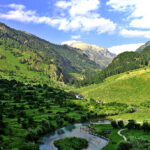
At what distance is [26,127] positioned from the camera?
A: 134375 mm

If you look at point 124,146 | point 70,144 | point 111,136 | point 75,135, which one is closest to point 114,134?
point 111,136

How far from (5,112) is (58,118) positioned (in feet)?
141

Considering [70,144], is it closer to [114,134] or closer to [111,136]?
[111,136]

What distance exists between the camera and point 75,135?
449ft

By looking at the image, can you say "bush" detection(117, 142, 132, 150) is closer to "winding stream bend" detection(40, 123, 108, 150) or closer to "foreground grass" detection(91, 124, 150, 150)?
"foreground grass" detection(91, 124, 150, 150)

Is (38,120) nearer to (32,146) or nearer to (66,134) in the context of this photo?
(66,134)

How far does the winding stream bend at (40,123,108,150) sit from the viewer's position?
4496 inches

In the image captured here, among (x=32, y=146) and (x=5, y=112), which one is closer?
(x=32, y=146)

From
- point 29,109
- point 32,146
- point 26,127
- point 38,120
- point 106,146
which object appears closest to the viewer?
point 32,146

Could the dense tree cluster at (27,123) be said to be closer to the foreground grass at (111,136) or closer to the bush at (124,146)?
the foreground grass at (111,136)

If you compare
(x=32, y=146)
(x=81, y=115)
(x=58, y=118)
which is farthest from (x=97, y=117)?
(x=32, y=146)

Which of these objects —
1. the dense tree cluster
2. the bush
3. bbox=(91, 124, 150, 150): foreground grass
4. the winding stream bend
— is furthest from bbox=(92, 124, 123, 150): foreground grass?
the dense tree cluster

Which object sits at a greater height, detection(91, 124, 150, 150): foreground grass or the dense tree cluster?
the dense tree cluster

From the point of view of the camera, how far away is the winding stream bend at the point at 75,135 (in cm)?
11419
